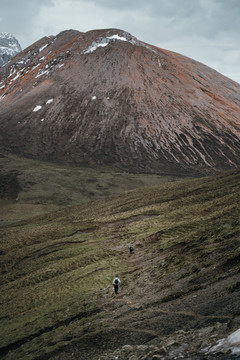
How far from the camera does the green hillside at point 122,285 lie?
26.1m

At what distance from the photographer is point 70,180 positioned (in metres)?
178

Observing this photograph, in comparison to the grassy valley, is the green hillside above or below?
below

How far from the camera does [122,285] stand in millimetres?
40000

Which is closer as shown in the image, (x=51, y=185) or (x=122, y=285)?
(x=122, y=285)

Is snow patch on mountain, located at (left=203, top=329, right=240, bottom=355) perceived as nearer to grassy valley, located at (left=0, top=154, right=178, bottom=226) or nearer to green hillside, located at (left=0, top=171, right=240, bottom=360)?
green hillside, located at (left=0, top=171, right=240, bottom=360)

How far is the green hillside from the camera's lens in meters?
26.1

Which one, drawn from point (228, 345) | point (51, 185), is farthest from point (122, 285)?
point (51, 185)

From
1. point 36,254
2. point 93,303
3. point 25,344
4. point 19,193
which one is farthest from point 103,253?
point 19,193

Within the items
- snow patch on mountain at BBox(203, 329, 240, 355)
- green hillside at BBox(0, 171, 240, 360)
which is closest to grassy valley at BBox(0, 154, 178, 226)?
green hillside at BBox(0, 171, 240, 360)

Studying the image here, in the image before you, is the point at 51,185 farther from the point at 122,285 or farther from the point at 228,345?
the point at 228,345

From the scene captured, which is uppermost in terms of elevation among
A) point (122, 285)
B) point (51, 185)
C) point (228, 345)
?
point (51, 185)

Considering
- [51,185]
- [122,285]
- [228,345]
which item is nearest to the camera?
[228,345]

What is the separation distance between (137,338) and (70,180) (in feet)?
511

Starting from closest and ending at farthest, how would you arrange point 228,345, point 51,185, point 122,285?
point 228,345
point 122,285
point 51,185
